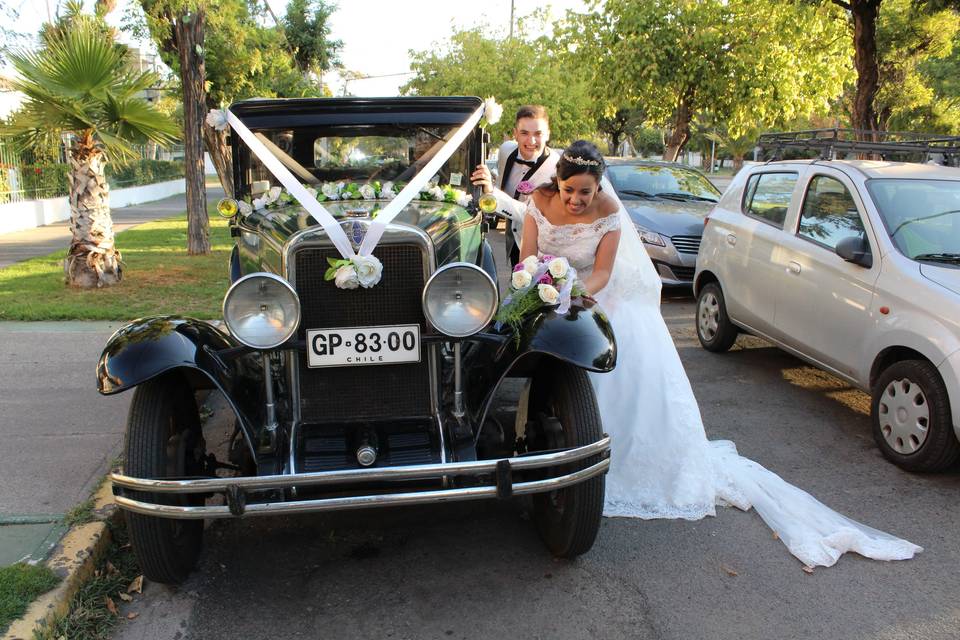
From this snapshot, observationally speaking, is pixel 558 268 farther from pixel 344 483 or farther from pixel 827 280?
pixel 827 280

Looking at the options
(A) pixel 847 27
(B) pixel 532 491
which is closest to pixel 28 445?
(B) pixel 532 491

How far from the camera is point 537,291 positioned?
3.61m

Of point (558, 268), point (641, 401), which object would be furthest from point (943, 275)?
point (558, 268)

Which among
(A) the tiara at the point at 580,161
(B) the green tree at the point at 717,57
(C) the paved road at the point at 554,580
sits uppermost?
(B) the green tree at the point at 717,57

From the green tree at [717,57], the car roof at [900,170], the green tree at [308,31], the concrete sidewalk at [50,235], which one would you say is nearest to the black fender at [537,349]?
the car roof at [900,170]

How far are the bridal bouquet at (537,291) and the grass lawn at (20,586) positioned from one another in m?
2.17

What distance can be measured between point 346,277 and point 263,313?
365mm

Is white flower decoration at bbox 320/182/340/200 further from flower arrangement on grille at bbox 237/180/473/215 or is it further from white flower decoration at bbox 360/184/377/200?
white flower decoration at bbox 360/184/377/200

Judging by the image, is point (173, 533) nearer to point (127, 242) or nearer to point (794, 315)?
point (794, 315)

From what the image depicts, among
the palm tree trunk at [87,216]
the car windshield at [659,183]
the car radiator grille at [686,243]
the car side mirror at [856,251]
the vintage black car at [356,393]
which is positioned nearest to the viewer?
the vintage black car at [356,393]

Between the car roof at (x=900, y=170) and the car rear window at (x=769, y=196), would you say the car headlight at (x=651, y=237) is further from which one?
the car roof at (x=900, y=170)

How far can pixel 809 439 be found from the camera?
200 inches

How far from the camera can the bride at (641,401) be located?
4020 millimetres

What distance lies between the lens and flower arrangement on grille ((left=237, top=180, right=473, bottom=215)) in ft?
13.8
